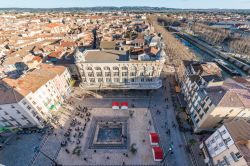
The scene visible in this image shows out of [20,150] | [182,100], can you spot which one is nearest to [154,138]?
[182,100]

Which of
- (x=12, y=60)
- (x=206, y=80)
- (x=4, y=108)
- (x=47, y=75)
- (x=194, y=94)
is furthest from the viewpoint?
(x=12, y=60)

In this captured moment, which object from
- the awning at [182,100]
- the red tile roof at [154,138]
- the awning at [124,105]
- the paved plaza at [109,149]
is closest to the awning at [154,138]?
the red tile roof at [154,138]

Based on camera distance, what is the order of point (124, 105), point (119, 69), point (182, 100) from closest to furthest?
point (124, 105)
point (119, 69)
point (182, 100)

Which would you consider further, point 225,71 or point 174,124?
point 225,71

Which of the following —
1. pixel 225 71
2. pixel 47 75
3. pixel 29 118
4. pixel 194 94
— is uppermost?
pixel 47 75

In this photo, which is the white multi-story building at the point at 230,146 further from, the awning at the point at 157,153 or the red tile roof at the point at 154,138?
the red tile roof at the point at 154,138

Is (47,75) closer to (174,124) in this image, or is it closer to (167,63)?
(174,124)

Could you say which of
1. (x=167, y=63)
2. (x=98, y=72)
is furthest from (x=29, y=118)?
(x=167, y=63)

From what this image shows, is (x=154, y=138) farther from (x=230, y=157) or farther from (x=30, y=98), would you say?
(x=30, y=98)
